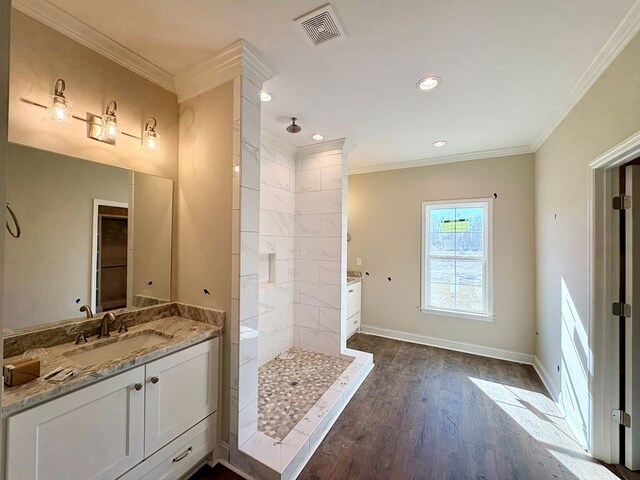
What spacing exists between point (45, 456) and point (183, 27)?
215 centimetres

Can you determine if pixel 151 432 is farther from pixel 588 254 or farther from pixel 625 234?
pixel 625 234

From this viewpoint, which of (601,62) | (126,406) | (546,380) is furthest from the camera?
(546,380)

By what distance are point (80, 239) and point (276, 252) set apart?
71.0 inches

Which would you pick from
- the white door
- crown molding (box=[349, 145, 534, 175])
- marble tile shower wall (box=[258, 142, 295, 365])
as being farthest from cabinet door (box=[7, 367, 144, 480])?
crown molding (box=[349, 145, 534, 175])

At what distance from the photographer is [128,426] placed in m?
1.30

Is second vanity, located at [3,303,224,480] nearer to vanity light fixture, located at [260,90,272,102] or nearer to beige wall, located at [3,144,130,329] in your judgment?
beige wall, located at [3,144,130,329]

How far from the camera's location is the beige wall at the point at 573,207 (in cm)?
155

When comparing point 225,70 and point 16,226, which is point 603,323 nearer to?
point 225,70


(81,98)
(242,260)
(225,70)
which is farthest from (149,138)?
(242,260)

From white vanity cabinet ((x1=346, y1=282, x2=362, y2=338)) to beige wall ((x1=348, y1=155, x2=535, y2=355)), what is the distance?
0.13 metres

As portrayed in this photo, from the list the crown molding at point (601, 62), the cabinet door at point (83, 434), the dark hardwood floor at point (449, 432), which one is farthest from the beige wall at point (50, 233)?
the crown molding at point (601, 62)

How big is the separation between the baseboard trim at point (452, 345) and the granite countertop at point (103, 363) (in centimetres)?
294

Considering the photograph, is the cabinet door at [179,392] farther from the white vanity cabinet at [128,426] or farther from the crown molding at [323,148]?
the crown molding at [323,148]

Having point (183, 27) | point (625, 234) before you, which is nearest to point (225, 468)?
point (183, 27)
